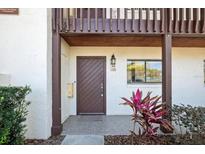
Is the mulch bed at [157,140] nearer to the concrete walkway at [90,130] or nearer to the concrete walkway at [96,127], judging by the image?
the concrete walkway at [90,130]

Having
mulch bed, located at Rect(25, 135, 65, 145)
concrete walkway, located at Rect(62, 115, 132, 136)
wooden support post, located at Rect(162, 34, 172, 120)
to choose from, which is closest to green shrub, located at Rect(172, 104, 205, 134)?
wooden support post, located at Rect(162, 34, 172, 120)

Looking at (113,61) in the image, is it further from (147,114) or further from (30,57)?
(147,114)

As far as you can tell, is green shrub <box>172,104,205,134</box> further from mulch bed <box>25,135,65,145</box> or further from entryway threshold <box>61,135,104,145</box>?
mulch bed <box>25,135,65,145</box>

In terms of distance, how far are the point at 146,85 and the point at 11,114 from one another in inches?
279

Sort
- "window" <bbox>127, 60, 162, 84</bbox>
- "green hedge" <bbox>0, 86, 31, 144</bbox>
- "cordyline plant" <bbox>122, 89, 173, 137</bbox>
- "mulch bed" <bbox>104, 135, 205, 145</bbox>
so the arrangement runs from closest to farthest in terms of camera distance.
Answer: "green hedge" <bbox>0, 86, 31, 144</bbox>
"cordyline plant" <bbox>122, 89, 173, 137</bbox>
"mulch bed" <bbox>104, 135, 205, 145</bbox>
"window" <bbox>127, 60, 162, 84</bbox>

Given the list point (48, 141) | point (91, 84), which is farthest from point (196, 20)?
point (48, 141)

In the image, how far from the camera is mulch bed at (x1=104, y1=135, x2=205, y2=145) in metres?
5.58

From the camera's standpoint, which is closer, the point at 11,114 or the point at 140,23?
the point at 11,114

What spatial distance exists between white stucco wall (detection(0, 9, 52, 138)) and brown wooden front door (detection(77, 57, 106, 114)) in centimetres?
412

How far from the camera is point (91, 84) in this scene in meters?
10.4

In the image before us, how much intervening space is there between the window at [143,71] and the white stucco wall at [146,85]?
0.63ft

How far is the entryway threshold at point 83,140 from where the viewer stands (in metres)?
5.80

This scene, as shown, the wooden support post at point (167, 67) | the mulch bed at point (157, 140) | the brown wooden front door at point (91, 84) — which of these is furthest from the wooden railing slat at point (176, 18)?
the brown wooden front door at point (91, 84)
